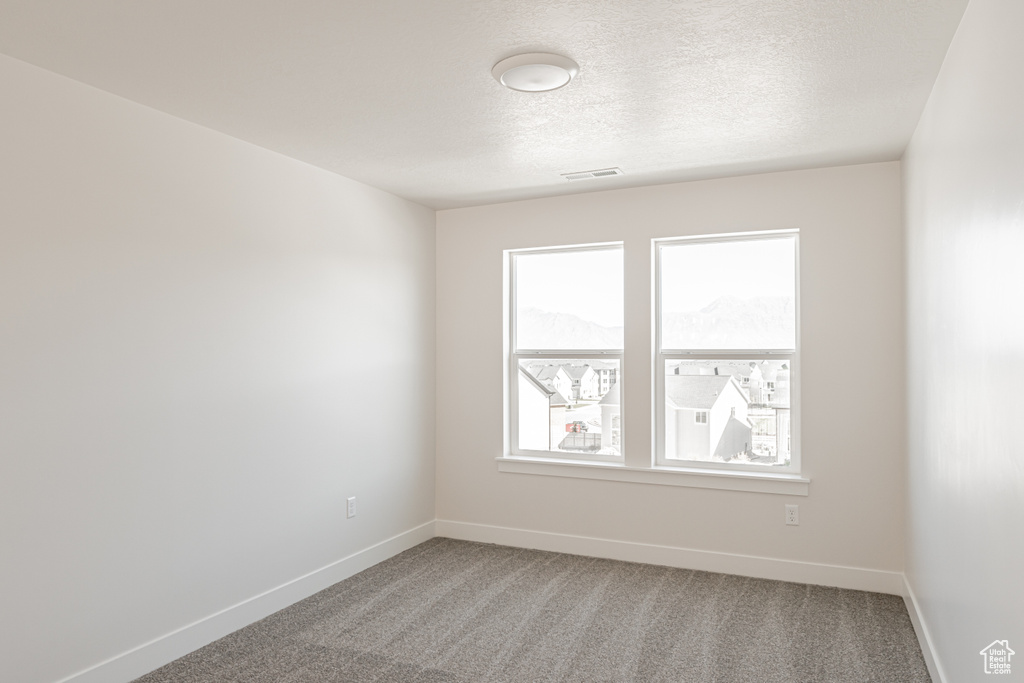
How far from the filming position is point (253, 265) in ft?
11.2

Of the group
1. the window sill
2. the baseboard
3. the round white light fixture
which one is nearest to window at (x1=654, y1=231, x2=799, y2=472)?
the window sill

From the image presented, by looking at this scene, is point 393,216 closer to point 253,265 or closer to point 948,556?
point 253,265

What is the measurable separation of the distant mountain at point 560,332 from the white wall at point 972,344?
1951 millimetres

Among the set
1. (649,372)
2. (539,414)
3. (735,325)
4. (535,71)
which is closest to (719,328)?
(735,325)

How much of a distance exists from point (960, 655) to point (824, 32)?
2138 millimetres

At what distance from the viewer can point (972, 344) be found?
6.57 feet

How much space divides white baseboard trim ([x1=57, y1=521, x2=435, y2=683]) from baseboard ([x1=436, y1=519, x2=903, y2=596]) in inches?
23.5

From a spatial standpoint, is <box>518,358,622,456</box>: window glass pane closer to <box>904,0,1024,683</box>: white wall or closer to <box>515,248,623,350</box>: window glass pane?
<box>515,248,623,350</box>: window glass pane

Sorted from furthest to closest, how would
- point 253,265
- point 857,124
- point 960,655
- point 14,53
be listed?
point 253,265 < point 857,124 < point 14,53 < point 960,655

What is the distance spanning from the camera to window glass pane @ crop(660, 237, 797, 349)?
406 centimetres

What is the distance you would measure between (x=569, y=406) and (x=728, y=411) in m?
1.09

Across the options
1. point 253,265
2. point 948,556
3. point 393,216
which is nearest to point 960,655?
point 948,556

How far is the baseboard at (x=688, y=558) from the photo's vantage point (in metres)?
3.72

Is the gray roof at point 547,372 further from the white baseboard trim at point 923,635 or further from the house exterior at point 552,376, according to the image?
the white baseboard trim at point 923,635
